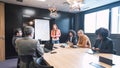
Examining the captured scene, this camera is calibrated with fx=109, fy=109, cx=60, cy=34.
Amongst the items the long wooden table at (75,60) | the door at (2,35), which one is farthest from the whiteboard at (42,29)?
the long wooden table at (75,60)

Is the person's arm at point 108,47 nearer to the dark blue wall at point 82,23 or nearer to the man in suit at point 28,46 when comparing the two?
the man in suit at point 28,46

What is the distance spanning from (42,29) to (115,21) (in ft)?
11.9

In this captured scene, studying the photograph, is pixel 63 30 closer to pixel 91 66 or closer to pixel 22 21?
pixel 22 21

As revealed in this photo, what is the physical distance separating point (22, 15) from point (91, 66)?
Answer: 15.5ft

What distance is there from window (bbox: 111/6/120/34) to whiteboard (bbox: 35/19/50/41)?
3308 mm

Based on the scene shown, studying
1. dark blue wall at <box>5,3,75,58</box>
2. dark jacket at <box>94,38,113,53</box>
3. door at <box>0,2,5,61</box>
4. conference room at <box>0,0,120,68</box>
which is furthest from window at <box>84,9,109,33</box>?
door at <box>0,2,5,61</box>

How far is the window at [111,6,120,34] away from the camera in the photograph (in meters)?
4.75

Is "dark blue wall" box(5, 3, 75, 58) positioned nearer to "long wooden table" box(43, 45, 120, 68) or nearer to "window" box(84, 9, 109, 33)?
"window" box(84, 9, 109, 33)

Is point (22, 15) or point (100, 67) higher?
point (22, 15)

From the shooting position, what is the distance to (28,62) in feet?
6.76

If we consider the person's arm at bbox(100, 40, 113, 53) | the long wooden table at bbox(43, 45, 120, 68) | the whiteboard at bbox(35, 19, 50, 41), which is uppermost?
the whiteboard at bbox(35, 19, 50, 41)

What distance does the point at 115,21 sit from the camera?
4.87 metres

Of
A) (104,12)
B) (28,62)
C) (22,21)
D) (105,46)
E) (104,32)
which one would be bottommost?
(28,62)

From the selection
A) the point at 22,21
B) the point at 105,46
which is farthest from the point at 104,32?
the point at 22,21
